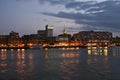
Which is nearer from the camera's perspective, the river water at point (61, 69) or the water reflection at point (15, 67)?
the river water at point (61, 69)

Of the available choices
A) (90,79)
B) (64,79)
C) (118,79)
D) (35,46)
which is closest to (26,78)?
(64,79)

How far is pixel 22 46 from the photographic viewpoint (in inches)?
7008

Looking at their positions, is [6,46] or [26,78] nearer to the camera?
[26,78]

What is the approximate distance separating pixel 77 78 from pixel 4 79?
669cm

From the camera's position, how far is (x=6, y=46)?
576ft

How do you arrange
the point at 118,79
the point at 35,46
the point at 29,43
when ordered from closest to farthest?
the point at 118,79 → the point at 35,46 → the point at 29,43

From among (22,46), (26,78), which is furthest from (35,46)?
(26,78)

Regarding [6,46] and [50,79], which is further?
[6,46]

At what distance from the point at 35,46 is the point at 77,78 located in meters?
149

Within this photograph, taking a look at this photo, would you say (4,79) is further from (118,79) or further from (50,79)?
(118,79)

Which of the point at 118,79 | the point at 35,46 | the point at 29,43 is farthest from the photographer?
the point at 29,43

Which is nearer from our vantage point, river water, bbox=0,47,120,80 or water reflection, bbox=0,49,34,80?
river water, bbox=0,47,120,80

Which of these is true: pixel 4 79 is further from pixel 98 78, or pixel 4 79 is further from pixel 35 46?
pixel 35 46

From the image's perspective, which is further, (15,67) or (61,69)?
(15,67)
